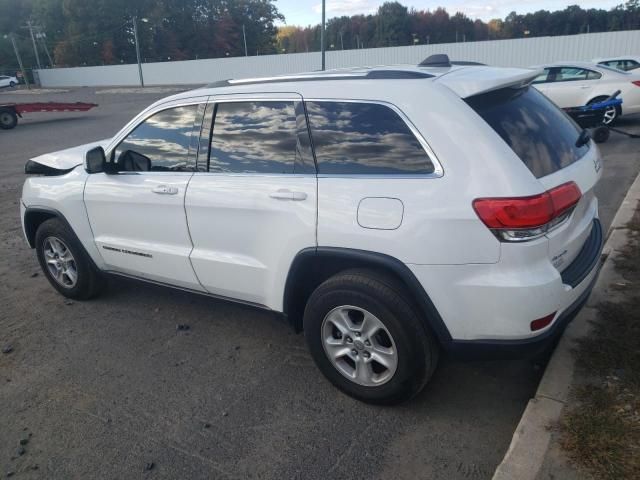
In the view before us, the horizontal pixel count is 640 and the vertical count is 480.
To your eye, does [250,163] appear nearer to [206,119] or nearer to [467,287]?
[206,119]

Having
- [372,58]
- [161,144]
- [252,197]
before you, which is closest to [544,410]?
[252,197]

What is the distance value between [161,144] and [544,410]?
3.05 meters

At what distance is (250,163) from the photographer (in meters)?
3.35

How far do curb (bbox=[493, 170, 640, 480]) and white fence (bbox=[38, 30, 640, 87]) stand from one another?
29948mm

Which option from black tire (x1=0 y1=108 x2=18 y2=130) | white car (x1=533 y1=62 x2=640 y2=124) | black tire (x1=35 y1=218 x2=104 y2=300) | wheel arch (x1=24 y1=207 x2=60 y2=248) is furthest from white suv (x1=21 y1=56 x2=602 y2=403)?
black tire (x1=0 y1=108 x2=18 y2=130)

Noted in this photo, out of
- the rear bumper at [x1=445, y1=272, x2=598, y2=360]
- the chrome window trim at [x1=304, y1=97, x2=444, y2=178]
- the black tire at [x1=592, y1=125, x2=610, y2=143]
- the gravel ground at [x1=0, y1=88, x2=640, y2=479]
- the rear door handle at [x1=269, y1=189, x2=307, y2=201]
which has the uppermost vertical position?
the chrome window trim at [x1=304, y1=97, x2=444, y2=178]

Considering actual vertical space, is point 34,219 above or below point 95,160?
below

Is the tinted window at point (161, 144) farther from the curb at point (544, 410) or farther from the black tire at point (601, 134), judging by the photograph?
the black tire at point (601, 134)

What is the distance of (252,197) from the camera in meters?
3.22

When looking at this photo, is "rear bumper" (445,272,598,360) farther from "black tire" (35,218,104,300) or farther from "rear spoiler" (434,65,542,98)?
"black tire" (35,218,104,300)

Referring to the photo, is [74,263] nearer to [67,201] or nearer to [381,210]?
[67,201]

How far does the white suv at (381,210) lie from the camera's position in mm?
2553

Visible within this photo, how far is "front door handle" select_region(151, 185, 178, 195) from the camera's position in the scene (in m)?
3.62

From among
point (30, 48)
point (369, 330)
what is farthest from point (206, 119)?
point (30, 48)
